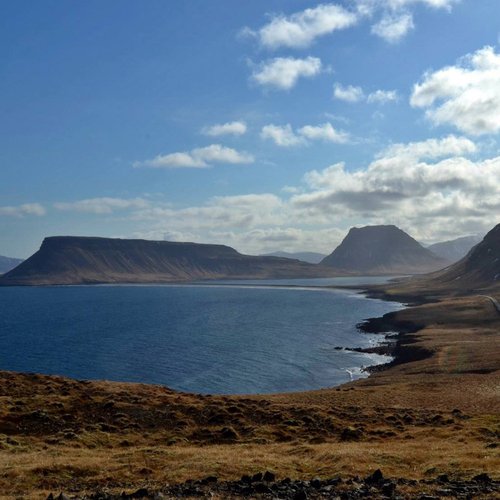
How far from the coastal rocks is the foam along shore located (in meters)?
0.41

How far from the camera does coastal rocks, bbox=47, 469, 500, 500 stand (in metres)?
20.0

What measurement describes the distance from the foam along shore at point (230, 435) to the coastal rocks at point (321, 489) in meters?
0.41

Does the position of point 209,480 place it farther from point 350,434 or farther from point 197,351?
point 197,351

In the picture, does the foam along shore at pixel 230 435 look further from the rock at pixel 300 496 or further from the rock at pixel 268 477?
the rock at pixel 300 496

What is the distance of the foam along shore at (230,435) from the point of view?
2495 cm

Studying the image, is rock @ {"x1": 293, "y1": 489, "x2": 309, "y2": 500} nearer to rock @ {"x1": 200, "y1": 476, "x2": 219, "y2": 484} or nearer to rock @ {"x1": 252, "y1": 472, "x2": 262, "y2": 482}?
rock @ {"x1": 252, "y1": 472, "x2": 262, "y2": 482}

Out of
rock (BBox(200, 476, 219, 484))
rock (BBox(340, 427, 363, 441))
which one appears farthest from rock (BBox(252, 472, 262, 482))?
rock (BBox(340, 427, 363, 441))

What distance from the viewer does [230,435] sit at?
120 ft

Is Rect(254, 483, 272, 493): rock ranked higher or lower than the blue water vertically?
higher

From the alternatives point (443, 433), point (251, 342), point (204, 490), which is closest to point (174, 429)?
point (204, 490)

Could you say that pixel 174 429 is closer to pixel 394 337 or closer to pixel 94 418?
pixel 94 418

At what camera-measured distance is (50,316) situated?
19825 centimetres

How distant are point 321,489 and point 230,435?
16.5 metres

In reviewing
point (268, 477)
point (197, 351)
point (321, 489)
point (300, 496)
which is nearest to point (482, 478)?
point (321, 489)
